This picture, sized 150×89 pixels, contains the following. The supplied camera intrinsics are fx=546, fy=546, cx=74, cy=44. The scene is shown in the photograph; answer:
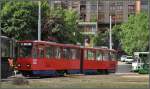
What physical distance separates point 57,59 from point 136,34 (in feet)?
108

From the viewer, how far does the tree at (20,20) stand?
60.8 meters

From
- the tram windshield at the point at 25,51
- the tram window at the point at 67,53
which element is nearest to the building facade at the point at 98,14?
the tram window at the point at 67,53

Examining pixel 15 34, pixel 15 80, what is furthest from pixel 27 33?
pixel 15 80

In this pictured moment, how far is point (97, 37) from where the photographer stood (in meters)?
120

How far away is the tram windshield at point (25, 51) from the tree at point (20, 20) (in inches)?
759

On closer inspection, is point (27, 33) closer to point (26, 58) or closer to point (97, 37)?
point (26, 58)

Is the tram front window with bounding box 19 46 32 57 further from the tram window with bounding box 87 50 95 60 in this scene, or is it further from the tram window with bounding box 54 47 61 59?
the tram window with bounding box 87 50 95 60

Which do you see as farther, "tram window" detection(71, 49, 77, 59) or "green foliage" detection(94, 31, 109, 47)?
"green foliage" detection(94, 31, 109, 47)

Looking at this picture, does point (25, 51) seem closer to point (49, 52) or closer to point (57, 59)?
point (49, 52)

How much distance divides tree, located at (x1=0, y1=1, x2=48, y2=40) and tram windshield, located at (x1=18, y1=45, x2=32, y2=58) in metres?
19.3

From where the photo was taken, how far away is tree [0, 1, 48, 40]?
60781 mm

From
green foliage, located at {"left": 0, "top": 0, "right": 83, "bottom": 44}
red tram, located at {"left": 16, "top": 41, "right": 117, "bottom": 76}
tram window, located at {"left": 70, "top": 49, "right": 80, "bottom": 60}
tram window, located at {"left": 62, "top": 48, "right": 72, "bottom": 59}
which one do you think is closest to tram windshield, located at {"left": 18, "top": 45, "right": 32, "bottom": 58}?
red tram, located at {"left": 16, "top": 41, "right": 117, "bottom": 76}

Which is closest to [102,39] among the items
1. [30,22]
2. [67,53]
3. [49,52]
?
[30,22]

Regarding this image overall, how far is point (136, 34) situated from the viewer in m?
76.0
